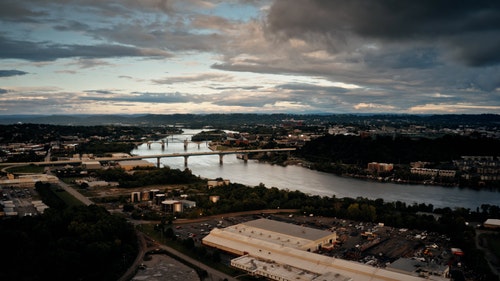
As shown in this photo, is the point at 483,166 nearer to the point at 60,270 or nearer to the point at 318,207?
the point at 318,207

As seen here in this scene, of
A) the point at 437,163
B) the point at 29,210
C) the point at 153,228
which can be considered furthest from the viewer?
the point at 437,163

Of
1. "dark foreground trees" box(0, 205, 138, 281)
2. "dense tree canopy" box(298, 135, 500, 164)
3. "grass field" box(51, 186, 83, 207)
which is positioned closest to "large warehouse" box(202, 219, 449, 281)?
"dark foreground trees" box(0, 205, 138, 281)

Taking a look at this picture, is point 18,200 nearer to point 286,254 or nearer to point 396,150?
point 286,254

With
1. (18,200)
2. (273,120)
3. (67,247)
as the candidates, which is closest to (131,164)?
(18,200)

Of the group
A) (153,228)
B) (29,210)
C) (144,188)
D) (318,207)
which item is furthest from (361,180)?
(29,210)

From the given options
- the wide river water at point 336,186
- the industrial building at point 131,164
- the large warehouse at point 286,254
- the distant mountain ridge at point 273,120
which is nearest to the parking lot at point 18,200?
the large warehouse at point 286,254

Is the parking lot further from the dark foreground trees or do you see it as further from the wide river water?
the wide river water

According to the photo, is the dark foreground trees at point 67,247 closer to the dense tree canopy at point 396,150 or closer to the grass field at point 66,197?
the grass field at point 66,197
